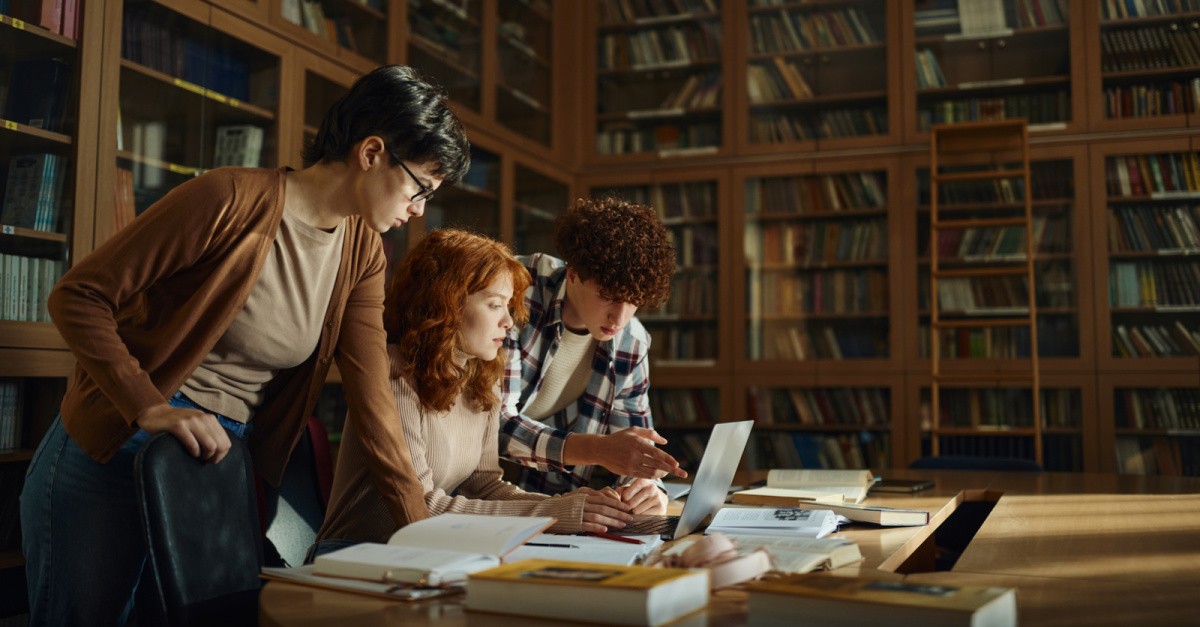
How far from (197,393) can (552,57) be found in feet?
13.3

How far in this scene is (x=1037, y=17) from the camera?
15.7ft

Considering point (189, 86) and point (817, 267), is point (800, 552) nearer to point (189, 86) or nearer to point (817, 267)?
point (189, 86)

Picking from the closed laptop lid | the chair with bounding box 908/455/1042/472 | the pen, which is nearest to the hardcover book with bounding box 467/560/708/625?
the pen

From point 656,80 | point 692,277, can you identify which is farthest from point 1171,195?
point 656,80

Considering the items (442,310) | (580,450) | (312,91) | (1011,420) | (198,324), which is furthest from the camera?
(1011,420)

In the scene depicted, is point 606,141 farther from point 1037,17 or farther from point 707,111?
point 1037,17

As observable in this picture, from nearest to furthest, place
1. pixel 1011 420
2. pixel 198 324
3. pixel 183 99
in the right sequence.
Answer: pixel 198 324
pixel 183 99
pixel 1011 420

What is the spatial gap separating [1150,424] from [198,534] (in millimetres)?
4481

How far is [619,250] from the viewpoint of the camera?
204 cm

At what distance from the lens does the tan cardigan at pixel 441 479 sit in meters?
1.60

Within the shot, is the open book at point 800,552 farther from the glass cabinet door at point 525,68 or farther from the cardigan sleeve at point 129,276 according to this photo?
the glass cabinet door at point 525,68

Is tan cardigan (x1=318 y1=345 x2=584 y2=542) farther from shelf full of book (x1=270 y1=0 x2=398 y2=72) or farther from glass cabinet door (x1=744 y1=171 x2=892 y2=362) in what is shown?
glass cabinet door (x1=744 y1=171 x2=892 y2=362)

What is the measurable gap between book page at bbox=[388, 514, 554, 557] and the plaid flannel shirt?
2.62 ft

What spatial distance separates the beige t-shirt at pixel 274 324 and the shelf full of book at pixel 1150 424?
Result: 407cm
